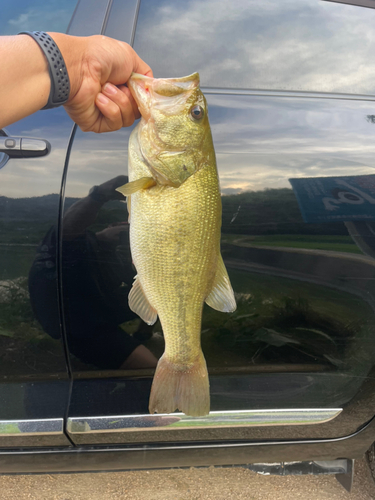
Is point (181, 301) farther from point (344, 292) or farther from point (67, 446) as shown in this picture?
point (67, 446)

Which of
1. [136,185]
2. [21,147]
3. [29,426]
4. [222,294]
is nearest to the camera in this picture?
[136,185]

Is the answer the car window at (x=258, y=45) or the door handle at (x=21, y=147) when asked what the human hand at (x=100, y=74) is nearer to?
the door handle at (x=21, y=147)

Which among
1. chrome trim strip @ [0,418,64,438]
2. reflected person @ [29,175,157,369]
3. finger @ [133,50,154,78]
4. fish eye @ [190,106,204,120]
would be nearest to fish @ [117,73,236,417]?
fish eye @ [190,106,204,120]

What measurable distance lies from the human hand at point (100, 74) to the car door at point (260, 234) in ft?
1.13

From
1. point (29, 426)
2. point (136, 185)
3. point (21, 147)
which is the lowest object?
point (29, 426)

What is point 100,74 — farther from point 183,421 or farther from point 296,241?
point 183,421

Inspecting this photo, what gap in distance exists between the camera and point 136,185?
107 centimetres

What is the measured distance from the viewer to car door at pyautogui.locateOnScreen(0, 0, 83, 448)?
156 centimetres

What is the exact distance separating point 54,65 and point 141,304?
2.35 feet

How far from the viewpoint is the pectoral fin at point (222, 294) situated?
1185mm

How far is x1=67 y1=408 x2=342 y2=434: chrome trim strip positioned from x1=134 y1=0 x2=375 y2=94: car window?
1379 millimetres

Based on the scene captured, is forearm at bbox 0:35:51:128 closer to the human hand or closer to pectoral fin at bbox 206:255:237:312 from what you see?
the human hand

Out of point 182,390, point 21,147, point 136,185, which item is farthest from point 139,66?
point 182,390

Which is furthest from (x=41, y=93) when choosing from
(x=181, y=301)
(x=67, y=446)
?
(x=67, y=446)
